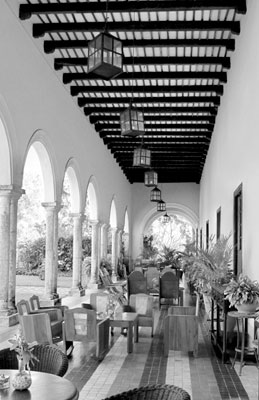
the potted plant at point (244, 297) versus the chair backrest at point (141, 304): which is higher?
the potted plant at point (244, 297)

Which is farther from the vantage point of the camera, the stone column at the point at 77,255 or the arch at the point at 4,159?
the stone column at the point at 77,255

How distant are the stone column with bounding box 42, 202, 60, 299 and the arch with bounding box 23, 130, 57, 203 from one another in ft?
0.89

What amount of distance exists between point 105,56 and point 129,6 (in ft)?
10.1

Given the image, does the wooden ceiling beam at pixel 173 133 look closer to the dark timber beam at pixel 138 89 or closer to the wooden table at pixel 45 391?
the dark timber beam at pixel 138 89

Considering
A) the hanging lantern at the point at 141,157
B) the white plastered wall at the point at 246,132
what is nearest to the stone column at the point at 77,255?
the hanging lantern at the point at 141,157

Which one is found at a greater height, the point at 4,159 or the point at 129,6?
the point at 129,6

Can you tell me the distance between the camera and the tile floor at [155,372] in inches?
225

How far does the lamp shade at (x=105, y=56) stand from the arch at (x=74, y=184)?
24.3 ft

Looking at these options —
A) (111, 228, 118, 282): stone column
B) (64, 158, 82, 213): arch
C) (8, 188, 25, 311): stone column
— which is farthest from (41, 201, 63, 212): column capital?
(111, 228, 118, 282): stone column

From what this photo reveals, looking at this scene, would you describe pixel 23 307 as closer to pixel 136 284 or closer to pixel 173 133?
pixel 136 284

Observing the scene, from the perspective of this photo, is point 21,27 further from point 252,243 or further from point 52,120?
point 252,243

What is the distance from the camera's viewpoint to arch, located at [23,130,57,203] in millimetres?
10945

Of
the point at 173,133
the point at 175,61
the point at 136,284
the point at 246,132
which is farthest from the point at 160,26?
the point at 173,133

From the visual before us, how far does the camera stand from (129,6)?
8820 mm
